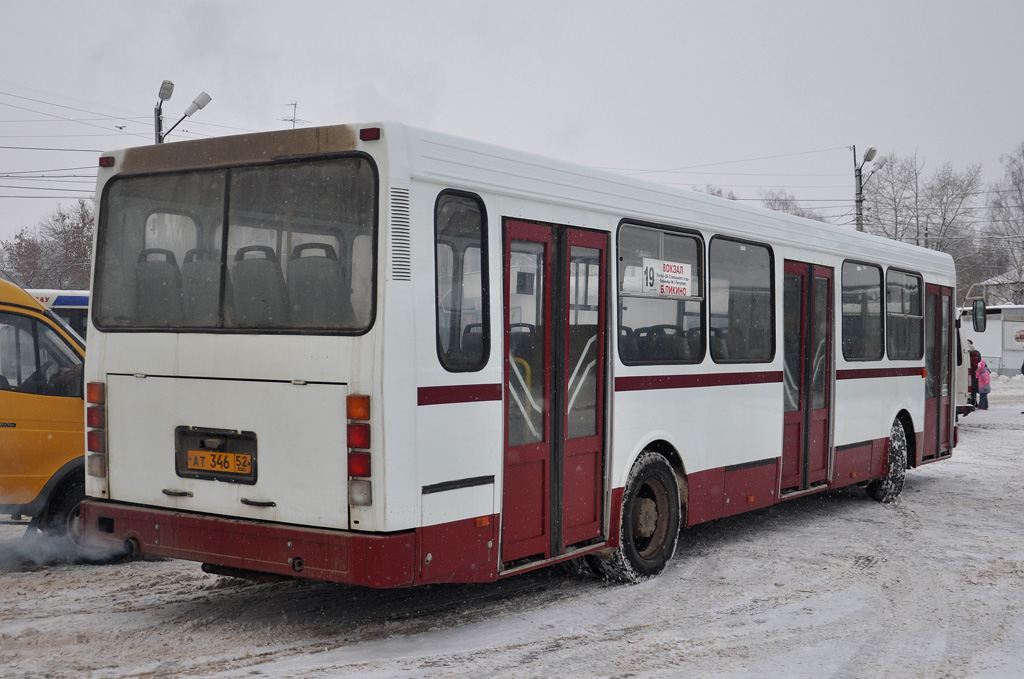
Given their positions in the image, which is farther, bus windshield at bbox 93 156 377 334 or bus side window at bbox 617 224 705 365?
bus side window at bbox 617 224 705 365

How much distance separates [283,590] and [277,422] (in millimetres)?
1949

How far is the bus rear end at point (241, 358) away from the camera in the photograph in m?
5.49

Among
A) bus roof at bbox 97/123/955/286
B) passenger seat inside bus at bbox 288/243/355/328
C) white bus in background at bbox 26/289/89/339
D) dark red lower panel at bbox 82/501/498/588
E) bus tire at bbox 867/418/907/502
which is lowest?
bus tire at bbox 867/418/907/502

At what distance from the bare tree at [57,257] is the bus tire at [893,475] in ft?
96.5

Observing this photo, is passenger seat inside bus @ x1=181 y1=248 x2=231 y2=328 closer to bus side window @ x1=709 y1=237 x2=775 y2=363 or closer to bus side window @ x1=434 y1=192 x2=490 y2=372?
bus side window @ x1=434 y1=192 x2=490 y2=372

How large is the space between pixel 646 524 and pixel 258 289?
3.46 meters

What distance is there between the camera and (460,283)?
591 cm

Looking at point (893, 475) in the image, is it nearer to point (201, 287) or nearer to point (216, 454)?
point (216, 454)

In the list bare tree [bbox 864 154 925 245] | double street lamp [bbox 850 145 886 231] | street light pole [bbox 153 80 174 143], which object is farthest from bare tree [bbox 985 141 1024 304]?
street light pole [bbox 153 80 174 143]

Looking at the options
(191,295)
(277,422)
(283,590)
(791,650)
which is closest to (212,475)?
(277,422)

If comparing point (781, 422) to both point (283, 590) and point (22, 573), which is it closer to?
point (283, 590)

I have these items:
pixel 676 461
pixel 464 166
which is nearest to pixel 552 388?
pixel 464 166

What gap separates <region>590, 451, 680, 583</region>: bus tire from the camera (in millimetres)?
7418

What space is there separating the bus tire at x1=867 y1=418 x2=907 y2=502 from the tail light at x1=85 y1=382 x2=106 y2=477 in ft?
27.5
